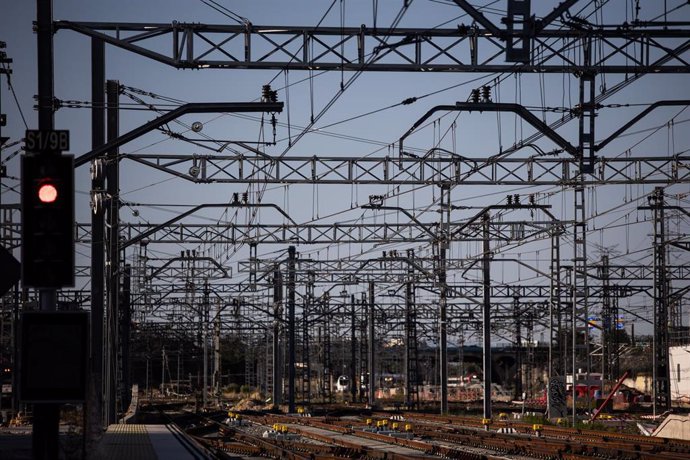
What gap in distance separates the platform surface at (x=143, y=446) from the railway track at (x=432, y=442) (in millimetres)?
1231

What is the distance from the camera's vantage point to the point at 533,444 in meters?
27.2

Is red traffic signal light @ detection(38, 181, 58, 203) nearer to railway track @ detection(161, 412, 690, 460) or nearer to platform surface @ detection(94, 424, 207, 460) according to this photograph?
platform surface @ detection(94, 424, 207, 460)

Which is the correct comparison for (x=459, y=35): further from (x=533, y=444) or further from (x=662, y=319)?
(x=662, y=319)

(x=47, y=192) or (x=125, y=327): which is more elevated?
(x=47, y=192)

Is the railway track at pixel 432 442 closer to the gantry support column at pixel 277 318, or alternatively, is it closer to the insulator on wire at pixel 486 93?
the insulator on wire at pixel 486 93

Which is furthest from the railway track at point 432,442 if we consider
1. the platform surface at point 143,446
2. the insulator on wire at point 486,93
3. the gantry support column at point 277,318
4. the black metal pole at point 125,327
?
the gantry support column at point 277,318

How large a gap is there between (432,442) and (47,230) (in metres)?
20.8

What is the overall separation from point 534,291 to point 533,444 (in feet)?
142

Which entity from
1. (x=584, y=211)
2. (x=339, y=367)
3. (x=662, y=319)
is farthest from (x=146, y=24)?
(x=339, y=367)

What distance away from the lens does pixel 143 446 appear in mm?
24797

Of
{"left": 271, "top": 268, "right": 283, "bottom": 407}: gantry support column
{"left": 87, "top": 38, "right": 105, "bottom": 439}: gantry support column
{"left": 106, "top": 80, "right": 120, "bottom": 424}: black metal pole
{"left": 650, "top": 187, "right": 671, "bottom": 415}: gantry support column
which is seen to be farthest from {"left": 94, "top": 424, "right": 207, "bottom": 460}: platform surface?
{"left": 271, "top": 268, "right": 283, "bottom": 407}: gantry support column

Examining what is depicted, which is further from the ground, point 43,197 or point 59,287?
point 43,197

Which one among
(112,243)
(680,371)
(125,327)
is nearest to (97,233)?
(112,243)

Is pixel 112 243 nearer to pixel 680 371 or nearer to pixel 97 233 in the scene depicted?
pixel 97 233
